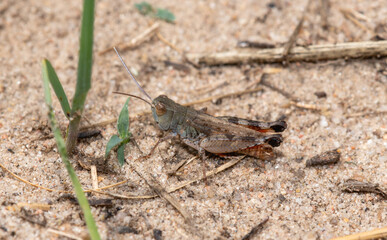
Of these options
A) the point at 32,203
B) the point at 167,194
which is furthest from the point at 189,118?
the point at 32,203

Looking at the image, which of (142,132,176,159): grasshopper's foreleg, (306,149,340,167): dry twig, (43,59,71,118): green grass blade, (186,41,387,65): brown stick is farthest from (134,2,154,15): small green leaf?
(306,149,340,167): dry twig

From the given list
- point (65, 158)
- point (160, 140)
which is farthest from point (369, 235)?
point (65, 158)

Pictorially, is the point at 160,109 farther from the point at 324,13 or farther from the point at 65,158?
the point at 324,13

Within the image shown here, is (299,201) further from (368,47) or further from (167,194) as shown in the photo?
(368,47)

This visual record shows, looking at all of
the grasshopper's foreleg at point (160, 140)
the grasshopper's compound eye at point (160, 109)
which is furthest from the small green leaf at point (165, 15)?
the grasshopper's foreleg at point (160, 140)

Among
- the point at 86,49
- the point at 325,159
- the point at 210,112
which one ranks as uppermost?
the point at 86,49

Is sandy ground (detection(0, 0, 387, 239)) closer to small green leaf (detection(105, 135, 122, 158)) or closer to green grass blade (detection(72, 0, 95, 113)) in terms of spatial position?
small green leaf (detection(105, 135, 122, 158))
